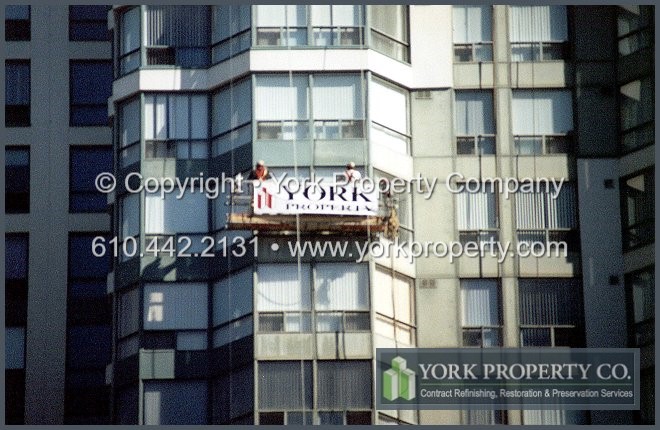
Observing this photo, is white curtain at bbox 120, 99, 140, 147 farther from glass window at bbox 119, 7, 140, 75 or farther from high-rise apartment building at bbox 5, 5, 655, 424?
glass window at bbox 119, 7, 140, 75

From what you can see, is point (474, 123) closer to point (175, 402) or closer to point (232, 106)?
point (232, 106)

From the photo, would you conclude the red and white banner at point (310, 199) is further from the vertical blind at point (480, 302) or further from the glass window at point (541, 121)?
the glass window at point (541, 121)

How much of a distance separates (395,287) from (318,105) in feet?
14.5

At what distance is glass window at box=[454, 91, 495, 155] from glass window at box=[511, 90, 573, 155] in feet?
1.85

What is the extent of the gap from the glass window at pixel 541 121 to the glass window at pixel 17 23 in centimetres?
1238

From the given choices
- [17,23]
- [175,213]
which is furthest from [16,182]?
[175,213]

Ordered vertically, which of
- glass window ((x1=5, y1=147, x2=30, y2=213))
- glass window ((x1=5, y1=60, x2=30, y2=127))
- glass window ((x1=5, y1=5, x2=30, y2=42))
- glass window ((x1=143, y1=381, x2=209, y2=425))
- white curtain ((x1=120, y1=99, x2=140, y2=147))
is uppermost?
glass window ((x1=5, y1=5, x2=30, y2=42))

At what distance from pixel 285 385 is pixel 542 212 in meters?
7.33

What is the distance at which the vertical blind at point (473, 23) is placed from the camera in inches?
2295

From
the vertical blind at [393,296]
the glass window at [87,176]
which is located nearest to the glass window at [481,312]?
the vertical blind at [393,296]

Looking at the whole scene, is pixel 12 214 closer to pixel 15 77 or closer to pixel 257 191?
pixel 15 77

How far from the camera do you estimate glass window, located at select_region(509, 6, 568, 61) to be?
58.2 metres

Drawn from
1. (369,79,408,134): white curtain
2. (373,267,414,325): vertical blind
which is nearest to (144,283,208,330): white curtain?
(373,267,414,325): vertical blind

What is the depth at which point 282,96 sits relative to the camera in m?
56.6
